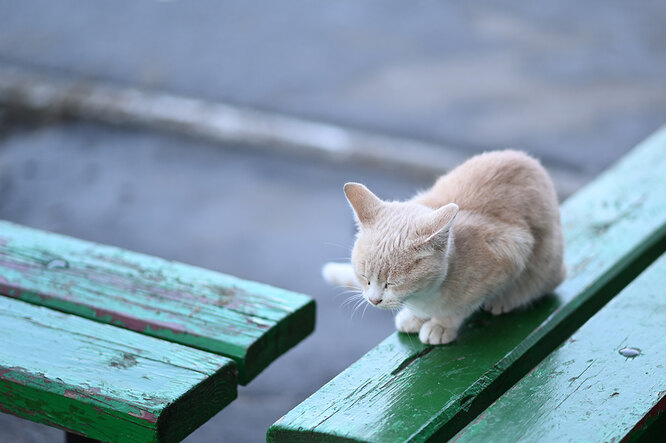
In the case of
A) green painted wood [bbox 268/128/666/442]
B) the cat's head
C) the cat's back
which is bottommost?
green painted wood [bbox 268/128/666/442]

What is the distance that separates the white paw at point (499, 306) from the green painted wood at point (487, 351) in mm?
17

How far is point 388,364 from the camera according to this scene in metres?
1.69

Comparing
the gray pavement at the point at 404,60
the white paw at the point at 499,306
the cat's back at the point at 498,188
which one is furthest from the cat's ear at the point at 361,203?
the gray pavement at the point at 404,60

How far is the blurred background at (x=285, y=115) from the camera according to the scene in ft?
13.3

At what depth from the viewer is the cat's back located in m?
1.91

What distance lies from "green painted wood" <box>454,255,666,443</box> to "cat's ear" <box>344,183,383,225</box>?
48 centimetres

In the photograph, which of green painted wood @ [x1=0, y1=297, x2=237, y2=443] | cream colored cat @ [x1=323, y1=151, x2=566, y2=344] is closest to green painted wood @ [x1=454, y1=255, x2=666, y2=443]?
cream colored cat @ [x1=323, y1=151, x2=566, y2=344]

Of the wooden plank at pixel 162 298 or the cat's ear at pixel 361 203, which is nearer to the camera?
the wooden plank at pixel 162 298

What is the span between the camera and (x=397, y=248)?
1.75 metres

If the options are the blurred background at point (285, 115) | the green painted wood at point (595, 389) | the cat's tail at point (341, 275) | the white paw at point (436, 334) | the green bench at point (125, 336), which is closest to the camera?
the green painted wood at point (595, 389)

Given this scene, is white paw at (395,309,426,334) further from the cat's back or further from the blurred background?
the blurred background

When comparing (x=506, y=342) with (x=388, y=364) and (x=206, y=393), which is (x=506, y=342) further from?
(x=206, y=393)

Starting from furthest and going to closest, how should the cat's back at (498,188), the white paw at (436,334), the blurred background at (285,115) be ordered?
the blurred background at (285,115) → the cat's back at (498,188) → the white paw at (436,334)

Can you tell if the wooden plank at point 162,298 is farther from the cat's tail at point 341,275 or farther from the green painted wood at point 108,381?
the cat's tail at point 341,275
